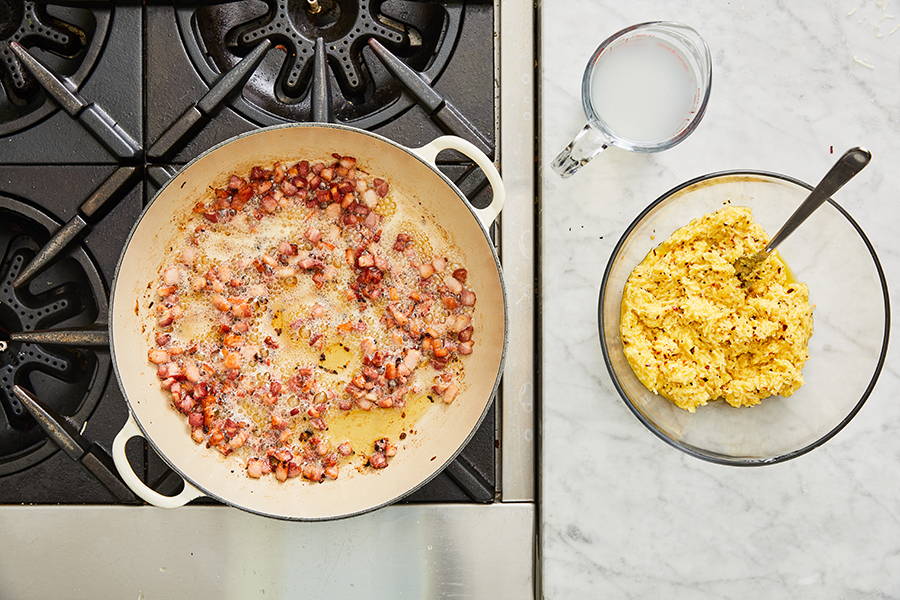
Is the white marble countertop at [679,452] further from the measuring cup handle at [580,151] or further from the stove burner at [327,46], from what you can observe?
the stove burner at [327,46]

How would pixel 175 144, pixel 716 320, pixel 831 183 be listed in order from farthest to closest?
pixel 175 144 → pixel 716 320 → pixel 831 183

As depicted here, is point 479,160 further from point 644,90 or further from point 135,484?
point 135,484

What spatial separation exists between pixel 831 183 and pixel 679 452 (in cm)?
39

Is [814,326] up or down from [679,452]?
up

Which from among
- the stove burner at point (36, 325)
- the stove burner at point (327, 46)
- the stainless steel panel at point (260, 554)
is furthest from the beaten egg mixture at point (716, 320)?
the stove burner at point (36, 325)

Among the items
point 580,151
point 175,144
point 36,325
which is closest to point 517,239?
point 580,151

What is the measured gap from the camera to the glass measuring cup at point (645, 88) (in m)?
0.91

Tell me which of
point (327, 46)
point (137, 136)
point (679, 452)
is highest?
point (327, 46)

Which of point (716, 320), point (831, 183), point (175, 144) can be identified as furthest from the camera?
point (175, 144)

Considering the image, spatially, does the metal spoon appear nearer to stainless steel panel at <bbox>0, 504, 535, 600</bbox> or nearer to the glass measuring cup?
the glass measuring cup

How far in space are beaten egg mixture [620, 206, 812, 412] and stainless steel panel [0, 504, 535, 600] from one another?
0.87ft

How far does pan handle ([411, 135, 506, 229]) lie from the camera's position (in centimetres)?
86

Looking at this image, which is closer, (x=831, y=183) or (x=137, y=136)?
(x=831, y=183)

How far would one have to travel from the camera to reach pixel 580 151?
93cm
